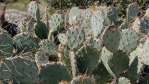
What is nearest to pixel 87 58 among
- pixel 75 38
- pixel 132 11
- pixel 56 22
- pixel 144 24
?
pixel 75 38

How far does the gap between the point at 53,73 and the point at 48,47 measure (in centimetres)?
125

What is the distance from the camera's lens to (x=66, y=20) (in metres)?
4.57

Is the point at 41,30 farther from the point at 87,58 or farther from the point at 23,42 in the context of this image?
the point at 87,58

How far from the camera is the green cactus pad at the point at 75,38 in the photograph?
303 centimetres

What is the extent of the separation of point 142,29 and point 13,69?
1691 millimetres

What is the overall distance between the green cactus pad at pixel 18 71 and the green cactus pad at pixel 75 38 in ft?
1.87

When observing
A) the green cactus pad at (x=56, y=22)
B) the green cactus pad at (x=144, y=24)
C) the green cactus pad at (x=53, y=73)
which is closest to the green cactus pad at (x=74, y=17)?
the green cactus pad at (x=56, y=22)

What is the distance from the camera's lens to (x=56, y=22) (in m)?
4.25

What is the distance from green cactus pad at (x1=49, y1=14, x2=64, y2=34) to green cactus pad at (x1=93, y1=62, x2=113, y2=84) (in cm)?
112

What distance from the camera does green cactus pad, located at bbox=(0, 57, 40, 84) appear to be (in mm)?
2426

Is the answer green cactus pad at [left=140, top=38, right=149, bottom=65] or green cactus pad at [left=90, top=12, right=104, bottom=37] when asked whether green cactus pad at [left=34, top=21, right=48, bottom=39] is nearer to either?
green cactus pad at [left=90, top=12, right=104, bottom=37]

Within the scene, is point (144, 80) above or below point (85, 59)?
below

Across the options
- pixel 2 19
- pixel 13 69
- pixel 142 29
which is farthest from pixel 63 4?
pixel 13 69

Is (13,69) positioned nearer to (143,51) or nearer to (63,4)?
(143,51)
